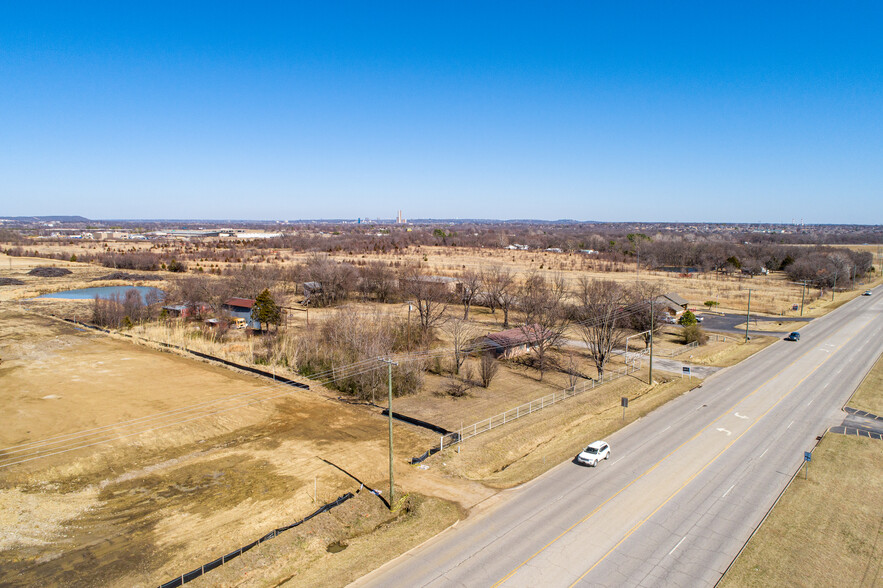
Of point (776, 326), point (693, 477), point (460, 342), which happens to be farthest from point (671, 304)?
point (693, 477)

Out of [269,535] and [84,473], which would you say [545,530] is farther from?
[84,473]

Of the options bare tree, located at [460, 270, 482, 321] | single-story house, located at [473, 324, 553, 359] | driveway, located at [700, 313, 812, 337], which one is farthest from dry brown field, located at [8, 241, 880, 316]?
single-story house, located at [473, 324, 553, 359]

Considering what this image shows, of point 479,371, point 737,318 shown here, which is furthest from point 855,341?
point 479,371

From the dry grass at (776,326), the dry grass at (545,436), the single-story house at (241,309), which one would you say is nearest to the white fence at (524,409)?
the dry grass at (545,436)

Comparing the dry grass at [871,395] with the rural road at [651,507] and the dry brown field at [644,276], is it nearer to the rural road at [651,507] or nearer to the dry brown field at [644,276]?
the rural road at [651,507]

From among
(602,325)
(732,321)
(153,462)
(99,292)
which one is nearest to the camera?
(153,462)

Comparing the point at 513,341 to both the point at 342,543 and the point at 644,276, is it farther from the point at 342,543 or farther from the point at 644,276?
the point at 644,276

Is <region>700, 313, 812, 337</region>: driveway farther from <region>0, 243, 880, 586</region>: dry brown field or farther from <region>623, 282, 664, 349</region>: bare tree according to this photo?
<region>623, 282, 664, 349</region>: bare tree
